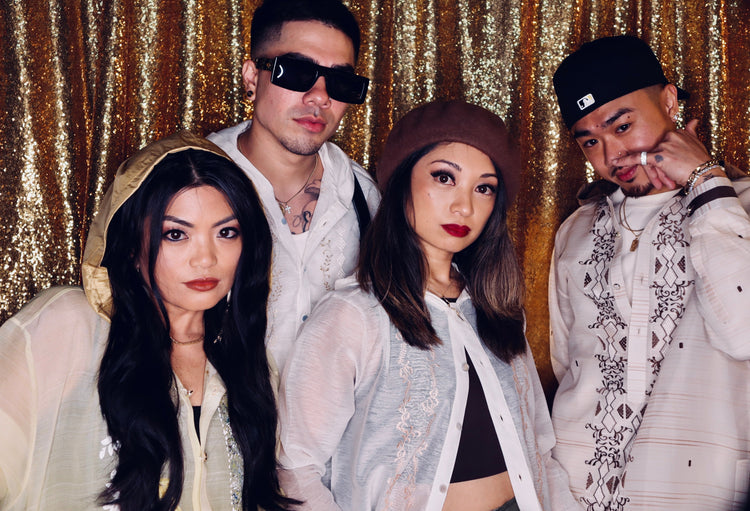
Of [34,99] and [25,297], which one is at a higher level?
[34,99]

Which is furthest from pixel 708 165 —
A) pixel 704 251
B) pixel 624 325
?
pixel 624 325

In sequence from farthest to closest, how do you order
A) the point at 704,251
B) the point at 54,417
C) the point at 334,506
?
1. the point at 704,251
2. the point at 334,506
3. the point at 54,417

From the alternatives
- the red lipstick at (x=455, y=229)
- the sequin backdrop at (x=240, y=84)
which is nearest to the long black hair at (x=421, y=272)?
the red lipstick at (x=455, y=229)

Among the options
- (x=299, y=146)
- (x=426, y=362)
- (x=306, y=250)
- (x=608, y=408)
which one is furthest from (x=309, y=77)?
(x=608, y=408)

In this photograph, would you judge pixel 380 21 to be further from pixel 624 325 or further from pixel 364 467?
pixel 364 467

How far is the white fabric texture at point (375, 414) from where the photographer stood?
186 cm

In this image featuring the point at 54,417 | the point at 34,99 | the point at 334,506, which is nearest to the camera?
the point at 54,417

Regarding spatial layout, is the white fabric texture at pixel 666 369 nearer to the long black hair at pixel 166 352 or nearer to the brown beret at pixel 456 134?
the brown beret at pixel 456 134

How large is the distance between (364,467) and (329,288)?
0.65m

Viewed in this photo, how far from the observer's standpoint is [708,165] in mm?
2328

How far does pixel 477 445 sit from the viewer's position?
1945 mm

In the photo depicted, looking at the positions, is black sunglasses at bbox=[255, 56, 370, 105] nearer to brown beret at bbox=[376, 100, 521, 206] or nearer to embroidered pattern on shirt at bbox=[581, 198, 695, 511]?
brown beret at bbox=[376, 100, 521, 206]

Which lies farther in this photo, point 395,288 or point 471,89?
point 471,89

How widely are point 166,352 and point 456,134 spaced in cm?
98
